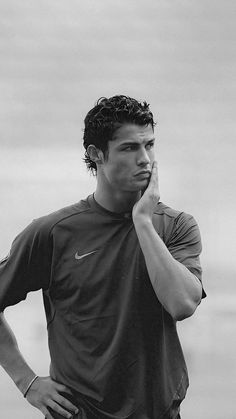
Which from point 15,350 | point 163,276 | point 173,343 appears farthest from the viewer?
point 15,350

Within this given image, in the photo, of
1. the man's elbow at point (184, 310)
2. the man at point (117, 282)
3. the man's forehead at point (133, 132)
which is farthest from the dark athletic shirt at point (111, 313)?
the man's forehead at point (133, 132)

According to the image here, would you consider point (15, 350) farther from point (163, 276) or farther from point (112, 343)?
point (163, 276)

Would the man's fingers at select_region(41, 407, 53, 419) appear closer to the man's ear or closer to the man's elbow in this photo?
the man's elbow

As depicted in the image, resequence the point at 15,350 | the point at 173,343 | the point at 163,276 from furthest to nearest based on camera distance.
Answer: the point at 15,350 → the point at 173,343 → the point at 163,276

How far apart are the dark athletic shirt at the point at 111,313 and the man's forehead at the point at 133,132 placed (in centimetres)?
48

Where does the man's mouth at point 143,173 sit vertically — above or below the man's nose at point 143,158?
below

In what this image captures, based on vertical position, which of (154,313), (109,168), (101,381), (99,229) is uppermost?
(109,168)

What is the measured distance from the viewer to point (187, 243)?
5750mm

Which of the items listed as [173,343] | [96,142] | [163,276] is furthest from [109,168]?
[173,343]

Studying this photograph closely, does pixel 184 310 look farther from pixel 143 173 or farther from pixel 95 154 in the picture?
pixel 95 154

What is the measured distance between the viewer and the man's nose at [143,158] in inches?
221

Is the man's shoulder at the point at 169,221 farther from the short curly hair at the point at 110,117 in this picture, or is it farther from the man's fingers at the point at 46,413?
the man's fingers at the point at 46,413

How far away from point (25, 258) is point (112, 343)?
2.82 feet

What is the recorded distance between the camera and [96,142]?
5926 millimetres
